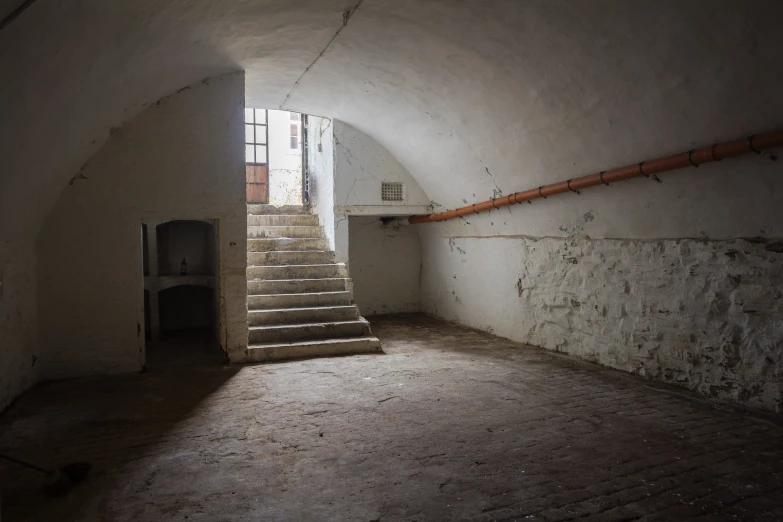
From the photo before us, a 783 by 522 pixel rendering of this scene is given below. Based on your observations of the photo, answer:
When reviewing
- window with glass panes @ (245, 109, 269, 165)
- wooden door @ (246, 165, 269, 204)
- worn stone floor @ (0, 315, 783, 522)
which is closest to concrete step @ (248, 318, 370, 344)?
worn stone floor @ (0, 315, 783, 522)

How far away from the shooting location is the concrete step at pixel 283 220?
813cm

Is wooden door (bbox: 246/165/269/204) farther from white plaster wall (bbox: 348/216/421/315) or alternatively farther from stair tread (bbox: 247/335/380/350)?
stair tread (bbox: 247/335/380/350)

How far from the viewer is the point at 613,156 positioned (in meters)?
4.78

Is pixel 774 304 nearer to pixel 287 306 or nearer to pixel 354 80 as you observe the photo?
pixel 354 80

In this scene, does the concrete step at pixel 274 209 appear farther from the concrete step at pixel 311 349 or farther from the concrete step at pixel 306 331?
the concrete step at pixel 311 349

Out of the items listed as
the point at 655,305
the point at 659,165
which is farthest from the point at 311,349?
the point at 659,165

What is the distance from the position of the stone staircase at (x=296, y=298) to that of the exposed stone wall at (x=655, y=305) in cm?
211

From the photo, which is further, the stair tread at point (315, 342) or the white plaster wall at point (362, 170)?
the white plaster wall at point (362, 170)

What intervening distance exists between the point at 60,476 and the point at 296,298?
13.3ft

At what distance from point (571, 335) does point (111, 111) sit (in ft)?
17.6

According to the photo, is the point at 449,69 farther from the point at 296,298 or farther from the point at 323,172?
the point at 323,172

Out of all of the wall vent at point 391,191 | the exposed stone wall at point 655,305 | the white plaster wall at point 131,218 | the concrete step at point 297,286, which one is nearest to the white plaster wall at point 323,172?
the concrete step at point 297,286

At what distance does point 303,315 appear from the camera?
6660 millimetres

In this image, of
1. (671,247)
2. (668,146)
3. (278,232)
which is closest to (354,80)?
(278,232)
